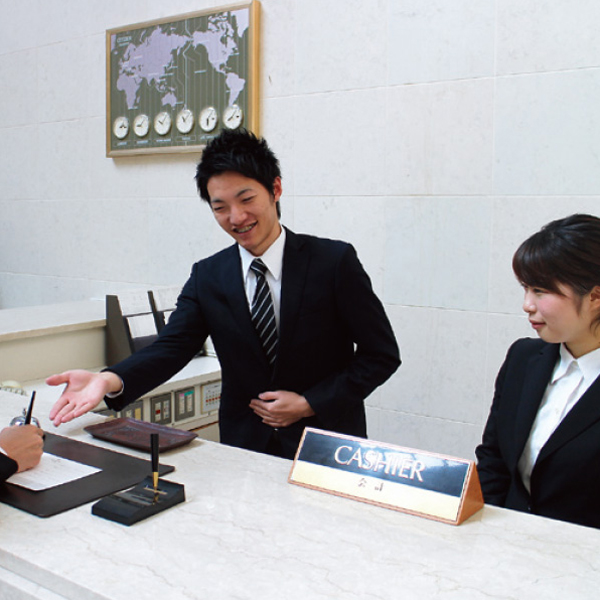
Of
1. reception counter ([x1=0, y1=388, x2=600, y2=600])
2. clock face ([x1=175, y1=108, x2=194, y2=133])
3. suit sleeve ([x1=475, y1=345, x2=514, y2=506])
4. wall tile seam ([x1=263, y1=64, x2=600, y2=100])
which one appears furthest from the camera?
clock face ([x1=175, y1=108, x2=194, y2=133])

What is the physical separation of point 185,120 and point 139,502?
2.90 m

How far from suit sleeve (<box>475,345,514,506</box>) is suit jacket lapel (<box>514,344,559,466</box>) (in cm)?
8

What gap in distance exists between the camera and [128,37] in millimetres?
4148

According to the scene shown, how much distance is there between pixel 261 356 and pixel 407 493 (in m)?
0.74

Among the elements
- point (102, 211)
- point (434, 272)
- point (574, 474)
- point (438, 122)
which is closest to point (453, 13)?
point (438, 122)

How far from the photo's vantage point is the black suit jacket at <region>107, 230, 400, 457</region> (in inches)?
78.4

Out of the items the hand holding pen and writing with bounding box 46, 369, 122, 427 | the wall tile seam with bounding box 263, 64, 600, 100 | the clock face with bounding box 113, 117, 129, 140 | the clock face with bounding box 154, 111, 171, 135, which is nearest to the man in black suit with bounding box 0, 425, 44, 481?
the hand holding pen and writing with bounding box 46, 369, 122, 427

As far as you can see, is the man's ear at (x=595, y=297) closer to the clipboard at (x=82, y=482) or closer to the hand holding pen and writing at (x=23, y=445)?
the clipboard at (x=82, y=482)

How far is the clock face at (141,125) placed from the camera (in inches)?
161

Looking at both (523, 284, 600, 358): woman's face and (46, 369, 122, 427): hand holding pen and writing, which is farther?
(46, 369, 122, 427): hand holding pen and writing

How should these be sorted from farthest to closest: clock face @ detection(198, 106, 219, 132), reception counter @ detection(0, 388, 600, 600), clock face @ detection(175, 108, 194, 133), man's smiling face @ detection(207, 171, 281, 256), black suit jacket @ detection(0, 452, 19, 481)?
clock face @ detection(175, 108, 194, 133) → clock face @ detection(198, 106, 219, 132) → man's smiling face @ detection(207, 171, 281, 256) → black suit jacket @ detection(0, 452, 19, 481) → reception counter @ detection(0, 388, 600, 600)

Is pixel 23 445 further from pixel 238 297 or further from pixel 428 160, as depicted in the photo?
pixel 428 160

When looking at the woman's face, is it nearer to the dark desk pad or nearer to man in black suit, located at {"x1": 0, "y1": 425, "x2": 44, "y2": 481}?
the dark desk pad

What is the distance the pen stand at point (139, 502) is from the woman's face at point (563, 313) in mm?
866
